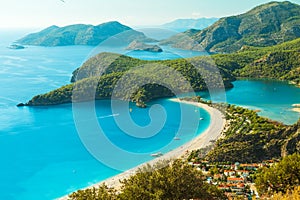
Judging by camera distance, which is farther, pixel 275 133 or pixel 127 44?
pixel 127 44

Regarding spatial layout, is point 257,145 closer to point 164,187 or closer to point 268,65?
point 164,187

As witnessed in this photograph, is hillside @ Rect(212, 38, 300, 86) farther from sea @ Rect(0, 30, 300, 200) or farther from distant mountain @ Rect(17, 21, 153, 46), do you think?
distant mountain @ Rect(17, 21, 153, 46)

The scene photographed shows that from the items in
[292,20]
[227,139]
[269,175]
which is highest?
[292,20]

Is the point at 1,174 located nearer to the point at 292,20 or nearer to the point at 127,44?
the point at 127,44

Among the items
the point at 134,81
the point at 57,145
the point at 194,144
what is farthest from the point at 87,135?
the point at 134,81

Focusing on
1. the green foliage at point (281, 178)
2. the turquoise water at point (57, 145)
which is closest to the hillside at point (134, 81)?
the turquoise water at point (57, 145)

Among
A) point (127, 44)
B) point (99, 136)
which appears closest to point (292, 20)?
point (127, 44)

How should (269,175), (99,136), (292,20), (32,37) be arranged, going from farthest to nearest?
1. (32,37)
2. (292,20)
3. (99,136)
4. (269,175)
